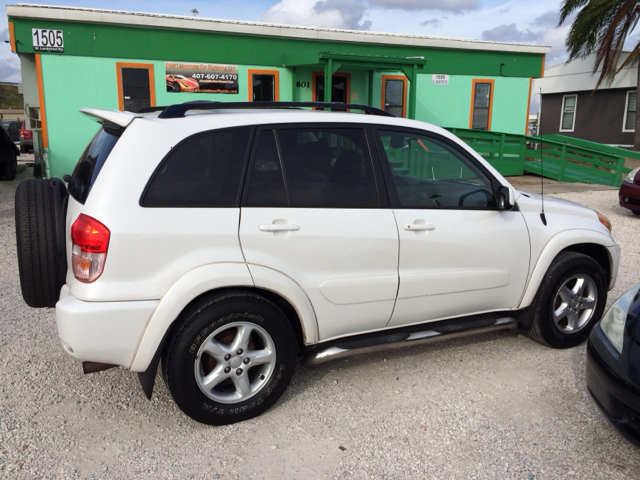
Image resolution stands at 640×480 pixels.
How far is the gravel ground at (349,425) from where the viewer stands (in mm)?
2835

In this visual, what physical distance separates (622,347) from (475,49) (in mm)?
13631

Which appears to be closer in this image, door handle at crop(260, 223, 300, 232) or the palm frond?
door handle at crop(260, 223, 300, 232)

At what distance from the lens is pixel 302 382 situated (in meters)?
3.75

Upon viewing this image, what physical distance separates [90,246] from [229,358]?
971 millimetres

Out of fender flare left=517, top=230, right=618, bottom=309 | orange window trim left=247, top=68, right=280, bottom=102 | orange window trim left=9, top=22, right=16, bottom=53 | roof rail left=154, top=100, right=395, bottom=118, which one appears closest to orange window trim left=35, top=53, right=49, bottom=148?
orange window trim left=9, top=22, right=16, bottom=53

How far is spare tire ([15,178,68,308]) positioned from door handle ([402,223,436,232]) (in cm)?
205

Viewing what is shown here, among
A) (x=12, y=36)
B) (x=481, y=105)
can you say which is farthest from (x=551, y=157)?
(x=12, y=36)

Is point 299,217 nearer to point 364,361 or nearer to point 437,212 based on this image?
point 437,212

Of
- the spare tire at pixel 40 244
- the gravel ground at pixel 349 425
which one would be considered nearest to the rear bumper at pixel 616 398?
the gravel ground at pixel 349 425

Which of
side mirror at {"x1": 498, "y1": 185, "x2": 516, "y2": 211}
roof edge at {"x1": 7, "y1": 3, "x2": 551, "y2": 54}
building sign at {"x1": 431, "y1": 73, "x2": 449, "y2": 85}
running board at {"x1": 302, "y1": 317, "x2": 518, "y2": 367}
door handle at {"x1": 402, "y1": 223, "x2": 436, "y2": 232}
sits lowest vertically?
running board at {"x1": 302, "y1": 317, "x2": 518, "y2": 367}

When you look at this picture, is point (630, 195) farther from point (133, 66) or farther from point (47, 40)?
point (47, 40)

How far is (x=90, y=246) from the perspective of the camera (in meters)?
2.77

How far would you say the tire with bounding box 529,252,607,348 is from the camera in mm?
4035

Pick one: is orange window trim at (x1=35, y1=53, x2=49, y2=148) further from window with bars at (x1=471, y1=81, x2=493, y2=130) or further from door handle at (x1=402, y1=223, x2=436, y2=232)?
window with bars at (x1=471, y1=81, x2=493, y2=130)
